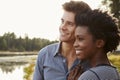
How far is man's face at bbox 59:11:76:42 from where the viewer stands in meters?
3.04

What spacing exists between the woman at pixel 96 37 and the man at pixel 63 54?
50 cm

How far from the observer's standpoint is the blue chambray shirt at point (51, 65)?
315 centimetres

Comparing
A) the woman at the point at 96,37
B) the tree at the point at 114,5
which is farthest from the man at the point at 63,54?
the tree at the point at 114,5

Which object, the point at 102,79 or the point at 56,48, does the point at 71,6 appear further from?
the point at 102,79

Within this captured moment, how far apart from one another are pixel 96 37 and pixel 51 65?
82 centimetres

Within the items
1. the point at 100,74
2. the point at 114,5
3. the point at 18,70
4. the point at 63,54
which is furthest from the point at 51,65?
the point at 114,5

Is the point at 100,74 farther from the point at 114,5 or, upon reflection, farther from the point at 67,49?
the point at 114,5

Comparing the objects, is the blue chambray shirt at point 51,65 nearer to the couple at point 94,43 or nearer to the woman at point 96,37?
the couple at point 94,43

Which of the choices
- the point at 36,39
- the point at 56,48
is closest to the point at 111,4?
the point at 36,39

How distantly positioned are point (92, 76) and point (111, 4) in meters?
24.9

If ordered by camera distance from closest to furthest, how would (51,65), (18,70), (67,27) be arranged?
1. (67,27)
2. (51,65)
3. (18,70)

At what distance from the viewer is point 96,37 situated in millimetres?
2432

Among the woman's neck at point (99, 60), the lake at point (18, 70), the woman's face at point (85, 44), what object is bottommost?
the lake at point (18, 70)

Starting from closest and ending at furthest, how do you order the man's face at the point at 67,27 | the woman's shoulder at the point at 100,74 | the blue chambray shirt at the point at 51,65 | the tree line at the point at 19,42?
the woman's shoulder at the point at 100,74
the man's face at the point at 67,27
the blue chambray shirt at the point at 51,65
the tree line at the point at 19,42
